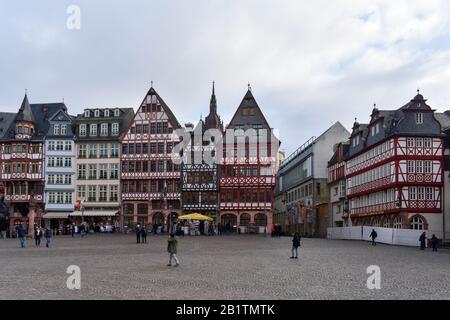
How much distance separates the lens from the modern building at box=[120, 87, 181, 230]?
81.2 m

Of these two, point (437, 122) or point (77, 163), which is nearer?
point (437, 122)

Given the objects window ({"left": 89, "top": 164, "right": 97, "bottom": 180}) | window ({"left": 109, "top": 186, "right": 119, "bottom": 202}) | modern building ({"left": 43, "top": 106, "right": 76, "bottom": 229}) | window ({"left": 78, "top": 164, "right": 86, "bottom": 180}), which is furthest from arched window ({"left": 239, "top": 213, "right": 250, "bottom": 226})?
modern building ({"left": 43, "top": 106, "right": 76, "bottom": 229})

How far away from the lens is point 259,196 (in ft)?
263

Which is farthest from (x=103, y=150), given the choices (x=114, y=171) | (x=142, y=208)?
(x=142, y=208)

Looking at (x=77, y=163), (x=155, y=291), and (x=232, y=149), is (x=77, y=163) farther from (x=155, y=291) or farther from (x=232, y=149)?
(x=155, y=291)

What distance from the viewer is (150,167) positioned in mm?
81938

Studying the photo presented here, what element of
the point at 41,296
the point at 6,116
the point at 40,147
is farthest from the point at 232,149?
the point at 41,296

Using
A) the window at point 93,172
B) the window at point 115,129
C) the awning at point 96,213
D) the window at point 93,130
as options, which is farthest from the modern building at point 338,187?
the window at point 93,130

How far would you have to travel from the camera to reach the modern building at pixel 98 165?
270 feet

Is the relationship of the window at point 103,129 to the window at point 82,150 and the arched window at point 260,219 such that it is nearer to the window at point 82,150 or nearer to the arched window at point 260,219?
the window at point 82,150

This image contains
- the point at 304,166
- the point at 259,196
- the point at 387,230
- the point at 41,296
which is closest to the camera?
the point at 41,296

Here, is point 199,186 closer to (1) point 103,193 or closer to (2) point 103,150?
(1) point 103,193

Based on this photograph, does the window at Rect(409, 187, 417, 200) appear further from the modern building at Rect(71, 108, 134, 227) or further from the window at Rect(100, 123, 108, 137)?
the window at Rect(100, 123, 108, 137)

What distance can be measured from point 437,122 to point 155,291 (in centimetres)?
4700
